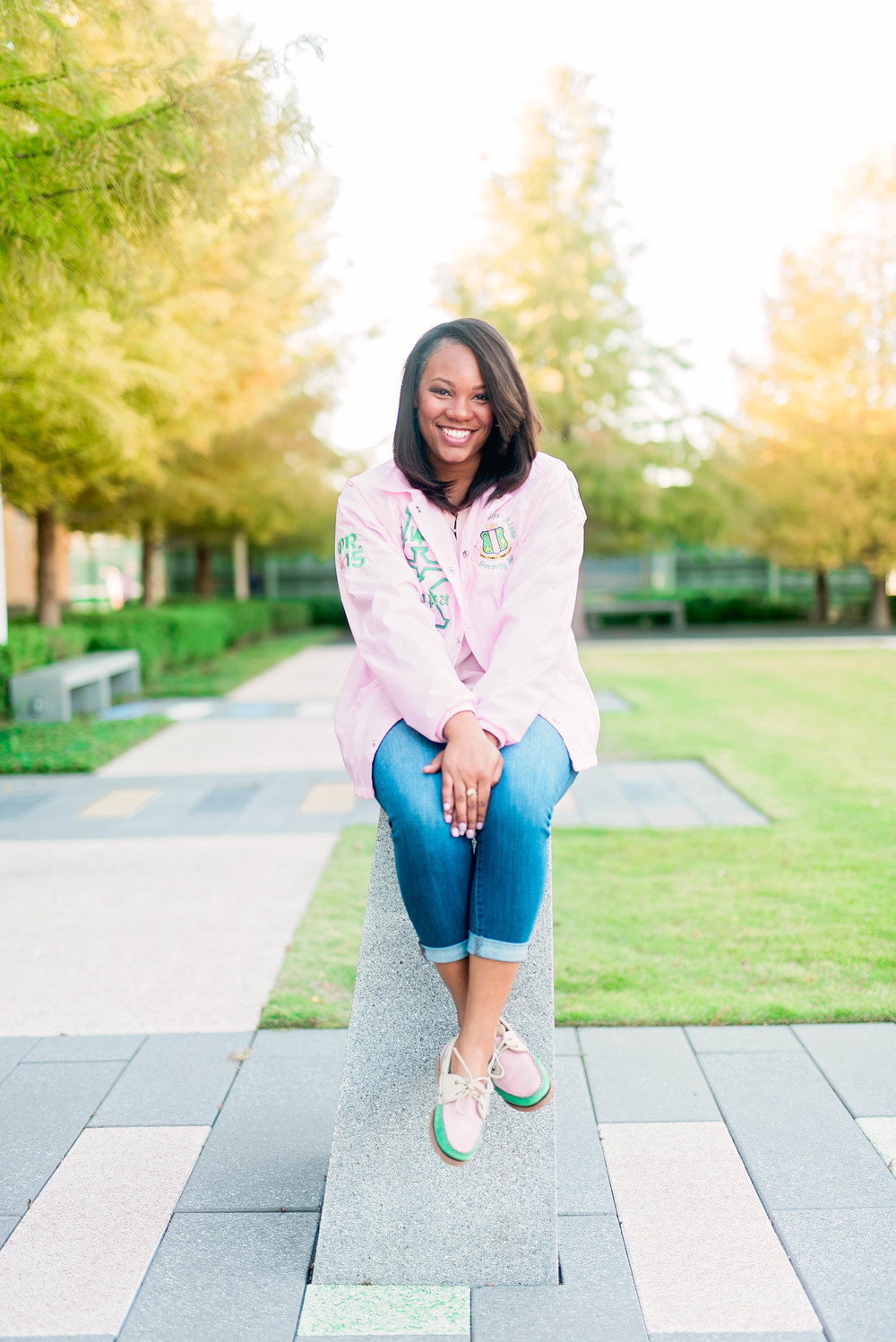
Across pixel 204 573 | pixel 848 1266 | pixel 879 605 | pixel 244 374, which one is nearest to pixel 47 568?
pixel 244 374

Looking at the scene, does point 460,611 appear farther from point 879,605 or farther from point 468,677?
point 879,605

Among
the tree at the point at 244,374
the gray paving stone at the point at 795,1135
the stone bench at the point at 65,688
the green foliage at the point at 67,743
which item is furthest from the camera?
the stone bench at the point at 65,688

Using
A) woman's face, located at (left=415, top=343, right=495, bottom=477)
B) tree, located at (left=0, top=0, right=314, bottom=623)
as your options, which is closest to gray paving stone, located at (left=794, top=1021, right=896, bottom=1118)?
woman's face, located at (left=415, top=343, right=495, bottom=477)

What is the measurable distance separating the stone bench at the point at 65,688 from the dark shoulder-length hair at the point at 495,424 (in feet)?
24.8

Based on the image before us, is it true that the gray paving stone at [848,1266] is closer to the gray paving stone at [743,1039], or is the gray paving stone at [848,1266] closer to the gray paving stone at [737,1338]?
the gray paving stone at [737,1338]

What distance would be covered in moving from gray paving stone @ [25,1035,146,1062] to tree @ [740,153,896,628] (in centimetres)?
1665

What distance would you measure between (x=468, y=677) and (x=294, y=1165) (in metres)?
1.20

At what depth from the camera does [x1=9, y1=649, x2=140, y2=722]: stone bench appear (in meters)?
9.36

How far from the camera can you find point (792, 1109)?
275 cm

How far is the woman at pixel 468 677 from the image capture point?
2.08 meters

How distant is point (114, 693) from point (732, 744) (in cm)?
666

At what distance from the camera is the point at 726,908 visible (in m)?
4.37

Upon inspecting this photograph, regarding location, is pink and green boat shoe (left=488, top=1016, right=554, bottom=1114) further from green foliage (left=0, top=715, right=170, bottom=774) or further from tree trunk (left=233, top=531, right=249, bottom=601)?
tree trunk (left=233, top=531, right=249, bottom=601)

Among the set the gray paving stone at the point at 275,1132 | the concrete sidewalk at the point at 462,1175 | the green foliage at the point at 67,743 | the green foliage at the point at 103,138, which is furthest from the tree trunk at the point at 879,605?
the gray paving stone at the point at 275,1132
